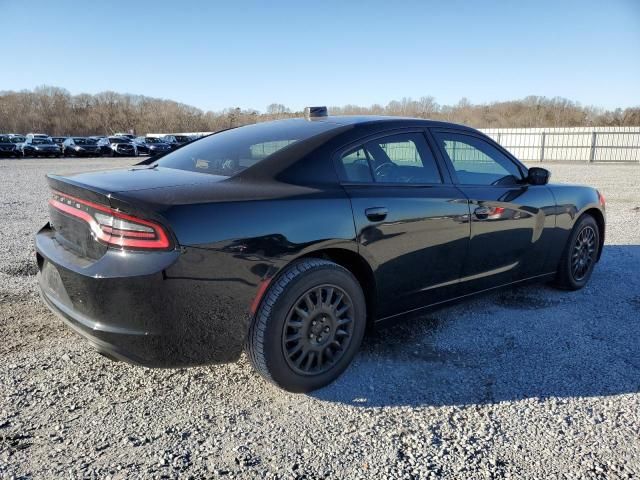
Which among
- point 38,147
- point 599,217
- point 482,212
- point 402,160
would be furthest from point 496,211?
point 38,147

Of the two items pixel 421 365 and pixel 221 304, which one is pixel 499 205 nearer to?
pixel 421 365

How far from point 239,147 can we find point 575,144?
100 ft

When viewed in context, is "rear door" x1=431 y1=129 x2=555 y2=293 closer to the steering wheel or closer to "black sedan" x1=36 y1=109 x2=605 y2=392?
"black sedan" x1=36 y1=109 x2=605 y2=392

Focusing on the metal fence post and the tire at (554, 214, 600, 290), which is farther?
the metal fence post

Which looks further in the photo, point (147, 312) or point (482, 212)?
point (482, 212)

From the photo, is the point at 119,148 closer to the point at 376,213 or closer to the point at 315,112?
the point at 315,112

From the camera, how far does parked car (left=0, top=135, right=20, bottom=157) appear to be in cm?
3378

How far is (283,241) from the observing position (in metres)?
2.54

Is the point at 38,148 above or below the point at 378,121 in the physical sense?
below

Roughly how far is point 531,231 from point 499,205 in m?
0.50

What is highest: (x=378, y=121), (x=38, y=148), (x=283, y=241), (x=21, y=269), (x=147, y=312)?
(x=378, y=121)

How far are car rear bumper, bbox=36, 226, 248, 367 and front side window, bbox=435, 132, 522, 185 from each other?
6.48 feet

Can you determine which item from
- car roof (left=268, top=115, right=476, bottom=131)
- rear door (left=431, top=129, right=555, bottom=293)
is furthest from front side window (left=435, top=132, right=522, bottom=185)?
car roof (left=268, top=115, right=476, bottom=131)

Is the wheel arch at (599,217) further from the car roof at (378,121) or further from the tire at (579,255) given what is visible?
the car roof at (378,121)
